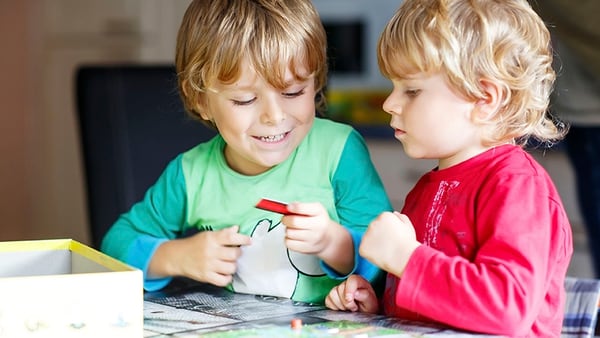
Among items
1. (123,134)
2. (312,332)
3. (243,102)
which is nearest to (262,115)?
(243,102)

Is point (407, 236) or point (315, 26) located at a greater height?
point (315, 26)

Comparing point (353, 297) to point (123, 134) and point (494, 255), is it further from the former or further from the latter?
point (123, 134)

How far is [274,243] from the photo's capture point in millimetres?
1235

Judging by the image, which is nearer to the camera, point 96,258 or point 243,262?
point 96,258

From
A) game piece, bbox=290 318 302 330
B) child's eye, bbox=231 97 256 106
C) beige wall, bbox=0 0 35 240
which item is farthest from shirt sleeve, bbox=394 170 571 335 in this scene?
beige wall, bbox=0 0 35 240

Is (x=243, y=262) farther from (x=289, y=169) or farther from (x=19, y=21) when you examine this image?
(x=19, y=21)

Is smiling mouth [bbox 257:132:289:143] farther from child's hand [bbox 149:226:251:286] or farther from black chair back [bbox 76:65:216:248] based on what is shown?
black chair back [bbox 76:65:216:248]

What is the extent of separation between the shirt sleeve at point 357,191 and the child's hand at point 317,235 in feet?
0.18

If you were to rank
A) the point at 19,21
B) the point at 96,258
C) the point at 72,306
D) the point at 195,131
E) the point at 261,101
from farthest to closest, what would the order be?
1. the point at 19,21
2. the point at 195,131
3. the point at 261,101
4. the point at 96,258
5. the point at 72,306

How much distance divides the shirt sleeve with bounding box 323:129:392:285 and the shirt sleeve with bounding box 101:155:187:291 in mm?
226

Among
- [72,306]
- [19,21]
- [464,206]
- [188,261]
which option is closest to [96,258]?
[72,306]

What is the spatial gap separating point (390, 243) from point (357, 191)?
25 centimetres

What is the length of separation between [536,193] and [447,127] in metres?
0.12

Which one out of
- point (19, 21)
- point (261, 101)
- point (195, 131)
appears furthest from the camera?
point (19, 21)
